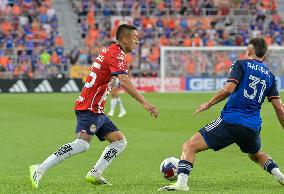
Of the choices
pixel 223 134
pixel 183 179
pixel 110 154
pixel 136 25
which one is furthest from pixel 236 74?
pixel 136 25

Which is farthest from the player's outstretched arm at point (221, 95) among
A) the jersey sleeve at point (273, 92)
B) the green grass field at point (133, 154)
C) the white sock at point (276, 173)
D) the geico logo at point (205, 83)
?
the geico logo at point (205, 83)

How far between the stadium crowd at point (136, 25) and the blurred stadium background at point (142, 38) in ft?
0.17

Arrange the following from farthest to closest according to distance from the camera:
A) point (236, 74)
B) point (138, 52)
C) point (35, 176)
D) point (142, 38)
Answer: point (142, 38), point (138, 52), point (35, 176), point (236, 74)

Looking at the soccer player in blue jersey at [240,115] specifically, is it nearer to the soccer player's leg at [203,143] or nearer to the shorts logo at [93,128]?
the soccer player's leg at [203,143]

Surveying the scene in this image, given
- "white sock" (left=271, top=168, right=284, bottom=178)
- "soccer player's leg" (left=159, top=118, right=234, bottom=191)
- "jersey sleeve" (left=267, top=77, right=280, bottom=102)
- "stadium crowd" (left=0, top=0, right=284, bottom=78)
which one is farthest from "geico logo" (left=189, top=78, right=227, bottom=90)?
"soccer player's leg" (left=159, top=118, right=234, bottom=191)

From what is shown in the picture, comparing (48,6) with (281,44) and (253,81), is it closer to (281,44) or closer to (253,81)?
(281,44)

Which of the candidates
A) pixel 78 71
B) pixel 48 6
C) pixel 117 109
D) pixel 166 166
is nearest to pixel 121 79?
pixel 166 166

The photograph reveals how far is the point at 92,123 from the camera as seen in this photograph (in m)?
11.1

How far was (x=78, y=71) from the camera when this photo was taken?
138ft

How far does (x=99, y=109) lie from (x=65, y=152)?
0.78 metres

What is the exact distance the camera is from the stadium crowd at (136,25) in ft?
138

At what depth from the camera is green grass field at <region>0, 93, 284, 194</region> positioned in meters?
11.2

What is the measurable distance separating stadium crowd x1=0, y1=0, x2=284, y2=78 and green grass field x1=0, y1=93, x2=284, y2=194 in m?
11.3

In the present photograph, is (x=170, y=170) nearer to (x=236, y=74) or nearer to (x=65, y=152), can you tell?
(x=65, y=152)
